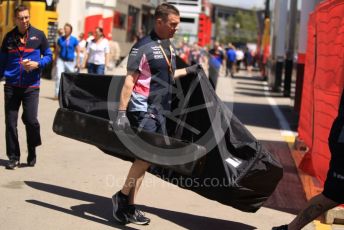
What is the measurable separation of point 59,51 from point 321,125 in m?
9.13

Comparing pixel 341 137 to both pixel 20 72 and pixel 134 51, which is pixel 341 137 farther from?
pixel 20 72

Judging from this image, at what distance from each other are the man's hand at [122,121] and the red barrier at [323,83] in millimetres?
2401

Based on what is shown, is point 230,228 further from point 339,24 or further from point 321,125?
point 339,24

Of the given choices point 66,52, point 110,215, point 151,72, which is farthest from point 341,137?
point 66,52

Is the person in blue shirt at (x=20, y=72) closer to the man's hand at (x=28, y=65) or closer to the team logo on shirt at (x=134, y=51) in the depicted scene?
the man's hand at (x=28, y=65)

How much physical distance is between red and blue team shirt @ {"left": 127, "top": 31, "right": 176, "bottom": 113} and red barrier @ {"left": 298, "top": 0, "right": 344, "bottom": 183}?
2.04 metres

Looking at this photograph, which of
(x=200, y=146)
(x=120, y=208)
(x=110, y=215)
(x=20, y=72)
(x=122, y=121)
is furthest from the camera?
(x=20, y=72)

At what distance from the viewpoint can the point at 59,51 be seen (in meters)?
15.7

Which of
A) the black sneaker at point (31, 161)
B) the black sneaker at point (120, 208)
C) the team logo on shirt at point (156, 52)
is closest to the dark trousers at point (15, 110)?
the black sneaker at point (31, 161)

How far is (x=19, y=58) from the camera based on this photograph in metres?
7.78

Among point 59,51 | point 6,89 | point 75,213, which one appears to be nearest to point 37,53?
point 6,89

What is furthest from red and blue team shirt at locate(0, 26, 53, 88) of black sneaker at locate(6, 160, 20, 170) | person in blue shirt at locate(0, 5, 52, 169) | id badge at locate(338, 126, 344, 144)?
id badge at locate(338, 126, 344, 144)

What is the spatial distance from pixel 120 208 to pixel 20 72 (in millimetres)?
2573

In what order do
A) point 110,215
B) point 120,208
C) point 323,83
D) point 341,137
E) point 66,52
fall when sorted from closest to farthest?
point 341,137 < point 120,208 < point 110,215 < point 323,83 < point 66,52
